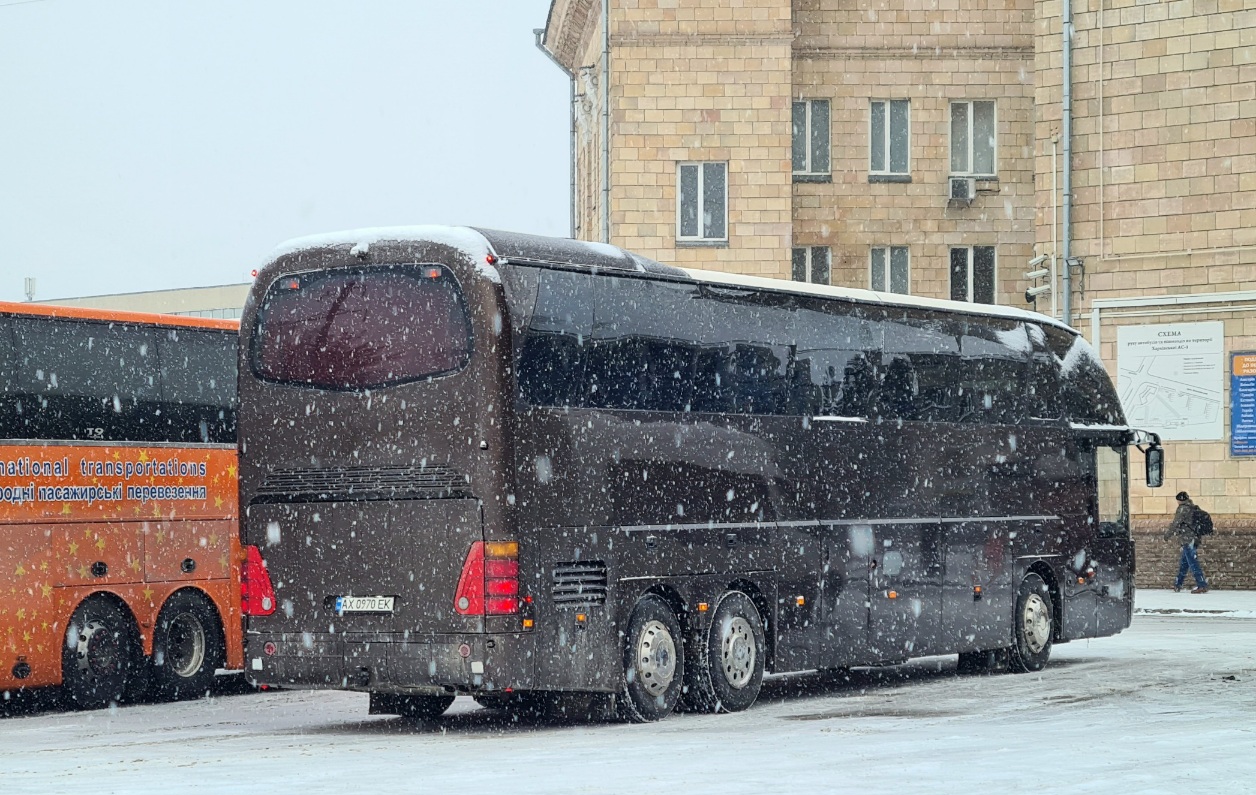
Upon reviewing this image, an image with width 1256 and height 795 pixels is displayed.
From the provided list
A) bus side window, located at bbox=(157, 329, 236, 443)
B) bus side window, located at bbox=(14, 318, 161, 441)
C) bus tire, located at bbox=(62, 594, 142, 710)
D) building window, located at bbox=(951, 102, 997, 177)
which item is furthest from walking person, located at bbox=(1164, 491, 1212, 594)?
bus tire, located at bbox=(62, 594, 142, 710)

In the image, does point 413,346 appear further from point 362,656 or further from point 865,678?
point 865,678

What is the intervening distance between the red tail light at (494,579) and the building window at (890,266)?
2754cm

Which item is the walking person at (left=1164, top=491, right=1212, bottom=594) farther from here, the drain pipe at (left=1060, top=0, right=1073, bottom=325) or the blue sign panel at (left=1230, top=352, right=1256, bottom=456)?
the drain pipe at (left=1060, top=0, right=1073, bottom=325)

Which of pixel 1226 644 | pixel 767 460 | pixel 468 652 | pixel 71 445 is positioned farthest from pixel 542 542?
pixel 1226 644

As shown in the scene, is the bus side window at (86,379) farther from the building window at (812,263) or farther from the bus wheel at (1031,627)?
the building window at (812,263)

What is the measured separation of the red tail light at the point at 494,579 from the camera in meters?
13.7

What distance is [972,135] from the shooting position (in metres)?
40.5

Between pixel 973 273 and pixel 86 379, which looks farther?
pixel 973 273

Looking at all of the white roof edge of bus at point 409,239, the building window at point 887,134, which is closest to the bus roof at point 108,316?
the white roof edge of bus at point 409,239

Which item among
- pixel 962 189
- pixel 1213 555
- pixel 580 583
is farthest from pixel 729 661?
pixel 962 189

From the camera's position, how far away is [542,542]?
550 inches

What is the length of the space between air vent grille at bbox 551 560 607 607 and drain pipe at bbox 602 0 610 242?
24.6 metres

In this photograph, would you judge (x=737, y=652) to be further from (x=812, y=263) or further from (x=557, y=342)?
Answer: (x=812, y=263)

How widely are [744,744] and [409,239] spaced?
4.23 meters
